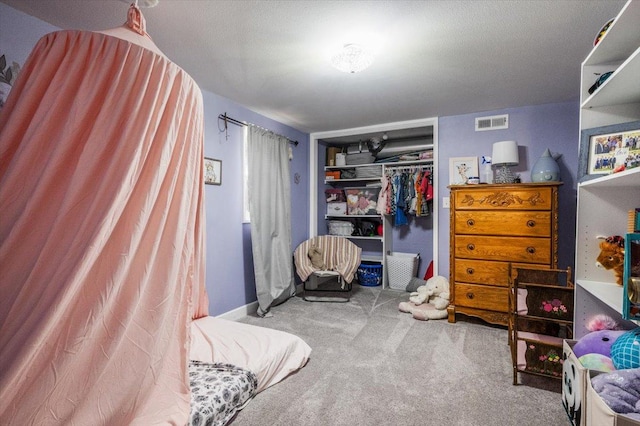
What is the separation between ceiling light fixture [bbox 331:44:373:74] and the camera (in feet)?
6.69

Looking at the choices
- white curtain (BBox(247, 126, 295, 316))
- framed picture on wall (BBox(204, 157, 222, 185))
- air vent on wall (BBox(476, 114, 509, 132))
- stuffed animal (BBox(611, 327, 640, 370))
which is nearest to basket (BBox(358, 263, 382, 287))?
white curtain (BBox(247, 126, 295, 316))

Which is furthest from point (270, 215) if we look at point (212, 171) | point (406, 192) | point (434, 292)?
point (434, 292)

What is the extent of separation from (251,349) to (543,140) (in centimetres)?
365

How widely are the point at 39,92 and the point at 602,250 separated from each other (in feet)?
7.71

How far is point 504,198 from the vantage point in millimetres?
2871

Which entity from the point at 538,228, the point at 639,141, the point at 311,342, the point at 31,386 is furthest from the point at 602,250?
the point at 31,386

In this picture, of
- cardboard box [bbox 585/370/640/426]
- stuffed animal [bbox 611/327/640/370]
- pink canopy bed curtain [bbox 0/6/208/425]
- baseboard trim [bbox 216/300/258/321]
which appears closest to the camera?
pink canopy bed curtain [bbox 0/6/208/425]

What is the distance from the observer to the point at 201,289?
6.18 ft

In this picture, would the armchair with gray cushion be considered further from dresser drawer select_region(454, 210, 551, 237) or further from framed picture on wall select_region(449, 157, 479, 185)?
framed picture on wall select_region(449, 157, 479, 185)

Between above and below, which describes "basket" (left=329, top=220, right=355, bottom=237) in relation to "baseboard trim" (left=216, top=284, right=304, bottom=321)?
above

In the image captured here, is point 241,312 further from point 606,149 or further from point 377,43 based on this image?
point 606,149

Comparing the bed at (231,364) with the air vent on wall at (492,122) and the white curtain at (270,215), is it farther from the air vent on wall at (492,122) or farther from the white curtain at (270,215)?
the air vent on wall at (492,122)

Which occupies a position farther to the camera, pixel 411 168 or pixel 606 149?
pixel 411 168

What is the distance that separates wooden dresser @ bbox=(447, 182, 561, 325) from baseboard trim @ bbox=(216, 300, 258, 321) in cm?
213
